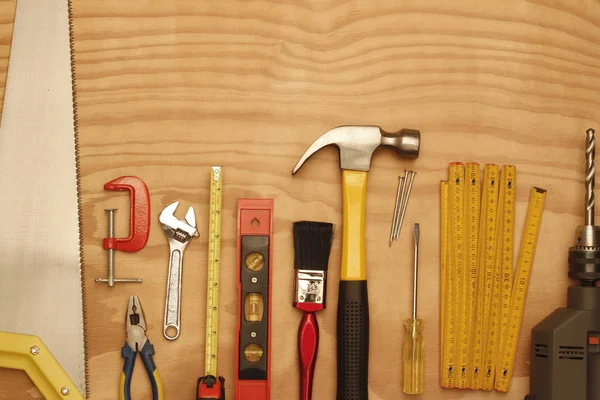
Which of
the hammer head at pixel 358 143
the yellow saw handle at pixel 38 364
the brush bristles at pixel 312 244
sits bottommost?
the yellow saw handle at pixel 38 364

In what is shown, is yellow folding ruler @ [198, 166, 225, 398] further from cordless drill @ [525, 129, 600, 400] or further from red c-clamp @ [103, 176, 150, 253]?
cordless drill @ [525, 129, 600, 400]

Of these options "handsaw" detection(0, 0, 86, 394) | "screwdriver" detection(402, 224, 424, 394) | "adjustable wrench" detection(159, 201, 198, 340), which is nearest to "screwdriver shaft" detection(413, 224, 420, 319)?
"screwdriver" detection(402, 224, 424, 394)

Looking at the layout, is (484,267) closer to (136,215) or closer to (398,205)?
(398,205)

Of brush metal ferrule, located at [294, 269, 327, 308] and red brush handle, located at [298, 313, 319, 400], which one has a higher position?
brush metal ferrule, located at [294, 269, 327, 308]

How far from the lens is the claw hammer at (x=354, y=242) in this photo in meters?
1.90

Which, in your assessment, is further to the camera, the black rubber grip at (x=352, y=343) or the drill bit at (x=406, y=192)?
the drill bit at (x=406, y=192)

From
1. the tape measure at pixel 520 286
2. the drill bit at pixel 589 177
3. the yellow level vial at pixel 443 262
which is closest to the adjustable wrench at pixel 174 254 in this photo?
the yellow level vial at pixel 443 262

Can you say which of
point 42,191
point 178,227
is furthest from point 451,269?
point 42,191

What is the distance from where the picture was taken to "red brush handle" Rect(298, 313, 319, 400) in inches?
75.9

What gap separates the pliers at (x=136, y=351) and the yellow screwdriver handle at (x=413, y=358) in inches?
Answer: 26.5

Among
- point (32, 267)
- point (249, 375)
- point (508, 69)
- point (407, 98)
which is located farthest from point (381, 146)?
point (32, 267)

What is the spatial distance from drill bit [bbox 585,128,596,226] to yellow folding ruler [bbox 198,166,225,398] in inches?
40.6

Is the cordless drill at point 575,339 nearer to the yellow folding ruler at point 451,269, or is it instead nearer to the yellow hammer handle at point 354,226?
the yellow folding ruler at point 451,269

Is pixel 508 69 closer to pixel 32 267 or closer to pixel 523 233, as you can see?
pixel 523 233
